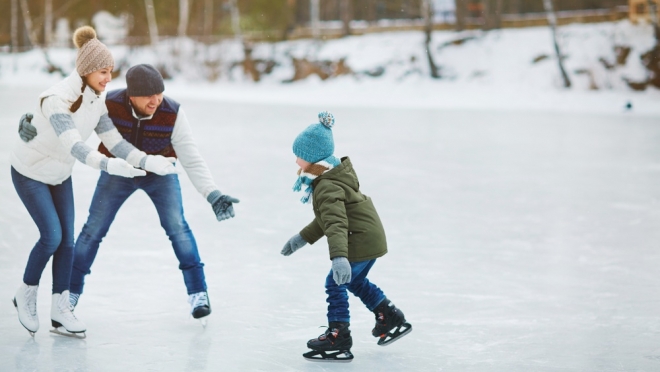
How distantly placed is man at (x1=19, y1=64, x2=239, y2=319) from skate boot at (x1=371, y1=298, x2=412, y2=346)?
31.0 inches

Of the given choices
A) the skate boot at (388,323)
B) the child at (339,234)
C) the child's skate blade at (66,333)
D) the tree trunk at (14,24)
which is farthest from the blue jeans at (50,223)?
the tree trunk at (14,24)

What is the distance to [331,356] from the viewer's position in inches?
137

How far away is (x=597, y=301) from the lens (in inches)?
178

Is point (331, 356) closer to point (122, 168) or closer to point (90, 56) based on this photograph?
point (122, 168)

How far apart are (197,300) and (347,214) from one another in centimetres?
99

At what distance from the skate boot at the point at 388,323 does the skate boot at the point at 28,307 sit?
143 centimetres

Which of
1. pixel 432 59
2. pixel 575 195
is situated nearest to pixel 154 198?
pixel 575 195

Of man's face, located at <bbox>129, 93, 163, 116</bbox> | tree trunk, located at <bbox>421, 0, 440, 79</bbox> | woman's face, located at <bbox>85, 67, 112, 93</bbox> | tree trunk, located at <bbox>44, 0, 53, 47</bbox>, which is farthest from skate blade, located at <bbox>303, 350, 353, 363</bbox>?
tree trunk, located at <bbox>44, 0, 53, 47</bbox>

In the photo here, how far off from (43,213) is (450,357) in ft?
5.76

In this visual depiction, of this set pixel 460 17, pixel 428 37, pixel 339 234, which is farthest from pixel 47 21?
pixel 339 234

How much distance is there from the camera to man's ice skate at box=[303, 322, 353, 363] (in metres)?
3.45

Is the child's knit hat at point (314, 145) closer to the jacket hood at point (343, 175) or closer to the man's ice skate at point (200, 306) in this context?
the jacket hood at point (343, 175)

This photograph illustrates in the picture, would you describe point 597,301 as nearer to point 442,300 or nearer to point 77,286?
point 442,300

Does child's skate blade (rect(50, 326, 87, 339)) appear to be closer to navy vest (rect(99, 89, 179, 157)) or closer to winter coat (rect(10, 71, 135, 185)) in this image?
winter coat (rect(10, 71, 135, 185))
